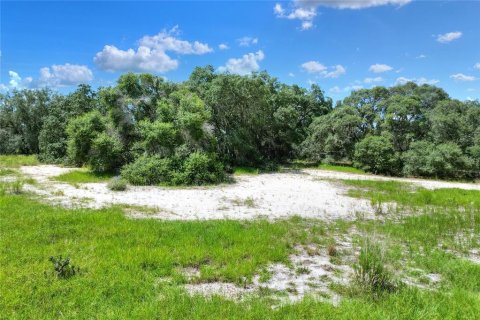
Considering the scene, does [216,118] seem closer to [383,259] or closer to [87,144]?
[87,144]

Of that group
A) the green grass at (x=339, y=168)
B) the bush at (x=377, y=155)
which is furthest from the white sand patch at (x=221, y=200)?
the green grass at (x=339, y=168)

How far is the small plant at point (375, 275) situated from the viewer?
16.9 ft

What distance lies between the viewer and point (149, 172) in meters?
17.0

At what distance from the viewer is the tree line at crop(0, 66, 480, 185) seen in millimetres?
19000

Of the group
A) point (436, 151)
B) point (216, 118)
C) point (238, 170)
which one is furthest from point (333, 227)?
point (436, 151)

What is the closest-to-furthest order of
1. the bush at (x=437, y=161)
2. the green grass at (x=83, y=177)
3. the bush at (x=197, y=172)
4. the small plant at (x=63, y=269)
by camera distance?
the small plant at (x=63, y=269) < the bush at (x=197, y=172) < the green grass at (x=83, y=177) < the bush at (x=437, y=161)

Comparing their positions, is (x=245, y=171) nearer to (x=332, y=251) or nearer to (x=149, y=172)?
(x=149, y=172)

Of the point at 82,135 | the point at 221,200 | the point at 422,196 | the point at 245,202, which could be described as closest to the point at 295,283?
the point at 245,202

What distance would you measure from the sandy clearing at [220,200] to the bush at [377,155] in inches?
437

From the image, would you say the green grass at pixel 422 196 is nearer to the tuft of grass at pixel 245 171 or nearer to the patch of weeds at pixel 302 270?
the patch of weeds at pixel 302 270

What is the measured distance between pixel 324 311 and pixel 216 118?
22245mm

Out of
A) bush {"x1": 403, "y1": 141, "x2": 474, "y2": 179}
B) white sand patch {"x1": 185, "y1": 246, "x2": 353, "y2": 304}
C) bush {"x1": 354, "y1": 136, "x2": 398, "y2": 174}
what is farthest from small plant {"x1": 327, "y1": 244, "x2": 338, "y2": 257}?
bush {"x1": 403, "y1": 141, "x2": 474, "y2": 179}

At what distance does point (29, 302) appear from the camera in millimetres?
4688

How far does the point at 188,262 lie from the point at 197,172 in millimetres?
11457
